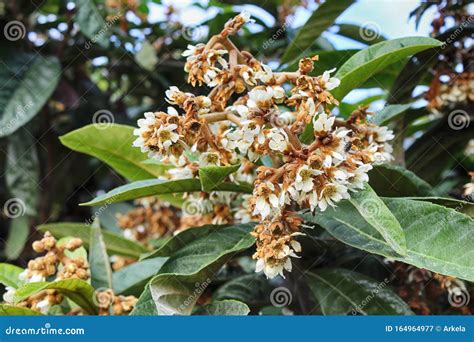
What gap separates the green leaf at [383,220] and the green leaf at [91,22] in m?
1.14

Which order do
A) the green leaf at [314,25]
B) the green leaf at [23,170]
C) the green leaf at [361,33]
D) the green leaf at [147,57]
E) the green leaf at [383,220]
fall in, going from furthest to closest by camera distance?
1. the green leaf at [147,57]
2. the green leaf at [23,170]
3. the green leaf at [361,33]
4. the green leaf at [314,25]
5. the green leaf at [383,220]

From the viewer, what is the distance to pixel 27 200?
6.59 ft

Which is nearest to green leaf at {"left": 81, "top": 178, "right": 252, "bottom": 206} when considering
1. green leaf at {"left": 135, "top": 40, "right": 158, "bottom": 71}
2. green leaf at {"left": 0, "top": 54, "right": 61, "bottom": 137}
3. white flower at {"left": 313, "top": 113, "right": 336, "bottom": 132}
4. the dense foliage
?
the dense foliage

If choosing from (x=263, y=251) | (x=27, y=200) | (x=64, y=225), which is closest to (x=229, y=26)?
(x=263, y=251)

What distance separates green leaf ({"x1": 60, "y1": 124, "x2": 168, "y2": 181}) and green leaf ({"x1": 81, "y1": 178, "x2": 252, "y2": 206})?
21 centimetres

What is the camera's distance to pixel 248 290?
1.41 metres

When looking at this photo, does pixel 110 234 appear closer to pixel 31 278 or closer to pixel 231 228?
pixel 31 278

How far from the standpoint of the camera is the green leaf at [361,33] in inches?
68.1

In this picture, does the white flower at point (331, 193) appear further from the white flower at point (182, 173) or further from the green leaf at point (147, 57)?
the green leaf at point (147, 57)

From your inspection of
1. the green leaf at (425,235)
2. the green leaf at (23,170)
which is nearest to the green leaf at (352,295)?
the green leaf at (425,235)

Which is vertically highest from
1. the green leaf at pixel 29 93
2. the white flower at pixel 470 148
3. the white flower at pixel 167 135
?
the white flower at pixel 167 135

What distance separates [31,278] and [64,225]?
407mm

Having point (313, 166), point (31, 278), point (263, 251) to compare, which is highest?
point (313, 166)

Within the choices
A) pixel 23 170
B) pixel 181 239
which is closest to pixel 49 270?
pixel 181 239
